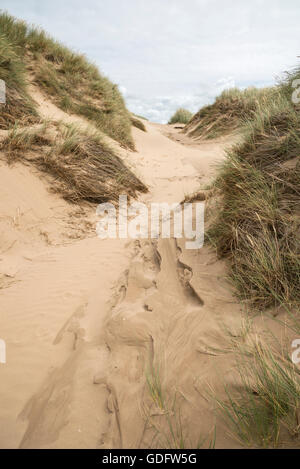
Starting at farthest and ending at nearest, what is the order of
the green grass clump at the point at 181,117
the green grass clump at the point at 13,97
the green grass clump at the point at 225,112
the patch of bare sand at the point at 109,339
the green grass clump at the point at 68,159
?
the green grass clump at the point at 181,117
the green grass clump at the point at 225,112
the green grass clump at the point at 13,97
the green grass clump at the point at 68,159
the patch of bare sand at the point at 109,339

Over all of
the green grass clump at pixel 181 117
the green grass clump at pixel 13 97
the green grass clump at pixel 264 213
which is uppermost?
the green grass clump at pixel 181 117

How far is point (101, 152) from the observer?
17.1 feet

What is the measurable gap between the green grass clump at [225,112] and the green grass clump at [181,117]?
273 inches

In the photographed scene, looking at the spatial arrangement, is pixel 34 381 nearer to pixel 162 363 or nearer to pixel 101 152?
pixel 162 363

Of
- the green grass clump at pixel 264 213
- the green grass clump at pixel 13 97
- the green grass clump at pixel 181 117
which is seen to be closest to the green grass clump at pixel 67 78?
→ the green grass clump at pixel 13 97

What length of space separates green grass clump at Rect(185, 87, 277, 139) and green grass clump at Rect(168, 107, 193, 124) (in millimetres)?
6945

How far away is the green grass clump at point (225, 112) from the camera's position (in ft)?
38.9

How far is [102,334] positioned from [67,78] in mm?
8188

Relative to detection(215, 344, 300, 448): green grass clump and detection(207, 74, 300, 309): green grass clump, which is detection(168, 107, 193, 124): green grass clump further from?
detection(215, 344, 300, 448): green grass clump

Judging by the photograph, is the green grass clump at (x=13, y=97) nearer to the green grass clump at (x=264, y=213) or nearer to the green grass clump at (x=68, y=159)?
the green grass clump at (x=68, y=159)

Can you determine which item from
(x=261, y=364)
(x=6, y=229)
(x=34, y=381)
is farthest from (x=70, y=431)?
(x=6, y=229)

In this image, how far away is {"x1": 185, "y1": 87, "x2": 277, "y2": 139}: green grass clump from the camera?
38.9ft

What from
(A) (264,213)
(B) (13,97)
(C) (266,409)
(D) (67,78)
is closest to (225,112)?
(D) (67,78)

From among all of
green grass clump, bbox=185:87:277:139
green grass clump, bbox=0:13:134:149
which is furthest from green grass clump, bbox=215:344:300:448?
green grass clump, bbox=185:87:277:139
